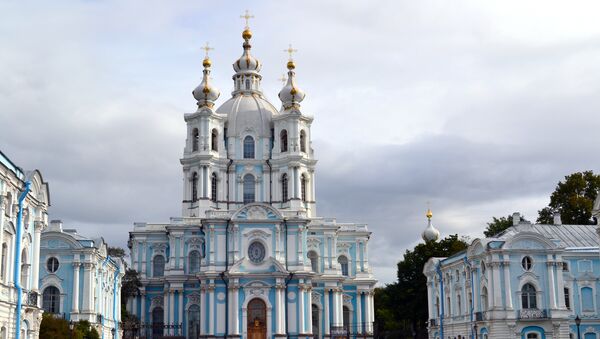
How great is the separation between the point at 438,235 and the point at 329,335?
58.1ft

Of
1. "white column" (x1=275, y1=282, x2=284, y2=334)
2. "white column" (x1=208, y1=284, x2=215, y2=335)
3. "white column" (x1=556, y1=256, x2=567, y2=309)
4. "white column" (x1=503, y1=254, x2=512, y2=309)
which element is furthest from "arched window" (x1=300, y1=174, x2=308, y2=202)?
"white column" (x1=556, y1=256, x2=567, y2=309)

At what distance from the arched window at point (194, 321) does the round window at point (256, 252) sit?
6674 mm

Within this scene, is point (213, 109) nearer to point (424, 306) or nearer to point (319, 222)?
point (319, 222)

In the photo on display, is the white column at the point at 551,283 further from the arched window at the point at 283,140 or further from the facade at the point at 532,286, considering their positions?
the arched window at the point at 283,140

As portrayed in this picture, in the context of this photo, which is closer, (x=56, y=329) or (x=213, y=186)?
(x=56, y=329)

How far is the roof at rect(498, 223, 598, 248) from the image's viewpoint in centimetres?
4718

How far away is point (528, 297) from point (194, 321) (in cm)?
2790

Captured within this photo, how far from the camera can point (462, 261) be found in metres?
50.2

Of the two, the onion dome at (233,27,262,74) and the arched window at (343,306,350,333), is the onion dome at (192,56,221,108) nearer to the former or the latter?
the onion dome at (233,27,262,74)

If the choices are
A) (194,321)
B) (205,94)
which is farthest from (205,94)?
(194,321)

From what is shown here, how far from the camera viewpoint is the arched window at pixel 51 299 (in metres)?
42.3

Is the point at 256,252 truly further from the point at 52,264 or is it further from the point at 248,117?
the point at 52,264

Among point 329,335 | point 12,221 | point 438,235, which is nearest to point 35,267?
point 12,221

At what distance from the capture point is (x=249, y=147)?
7006 cm
